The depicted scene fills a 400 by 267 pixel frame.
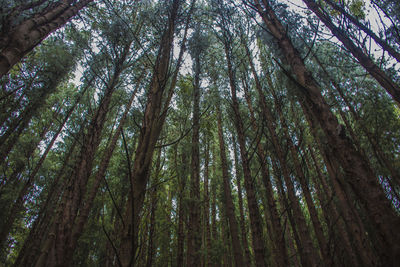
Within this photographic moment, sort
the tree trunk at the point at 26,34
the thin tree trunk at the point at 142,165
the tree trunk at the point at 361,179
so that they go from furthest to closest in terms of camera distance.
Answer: the tree trunk at the point at 26,34 → the tree trunk at the point at 361,179 → the thin tree trunk at the point at 142,165

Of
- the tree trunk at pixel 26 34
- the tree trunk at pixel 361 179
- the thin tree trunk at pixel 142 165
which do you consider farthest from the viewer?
the tree trunk at pixel 26 34

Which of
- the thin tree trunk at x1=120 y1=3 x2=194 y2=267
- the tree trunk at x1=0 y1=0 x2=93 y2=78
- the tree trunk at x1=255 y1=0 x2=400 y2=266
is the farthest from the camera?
the tree trunk at x1=0 y1=0 x2=93 y2=78

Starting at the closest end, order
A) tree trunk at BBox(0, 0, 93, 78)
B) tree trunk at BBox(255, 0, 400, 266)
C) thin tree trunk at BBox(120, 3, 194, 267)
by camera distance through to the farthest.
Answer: thin tree trunk at BBox(120, 3, 194, 267) < tree trunk at BBox(255, 0, 400, 266) < tree trunk at BBox(0, 0, 93, 78)

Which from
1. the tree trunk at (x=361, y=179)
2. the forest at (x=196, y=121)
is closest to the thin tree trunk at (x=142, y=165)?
the forest at (x=196, y=121)

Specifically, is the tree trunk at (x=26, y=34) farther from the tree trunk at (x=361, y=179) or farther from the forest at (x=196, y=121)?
the tree trunk at (x=361, y=179)

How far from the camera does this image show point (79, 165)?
4.55 metres

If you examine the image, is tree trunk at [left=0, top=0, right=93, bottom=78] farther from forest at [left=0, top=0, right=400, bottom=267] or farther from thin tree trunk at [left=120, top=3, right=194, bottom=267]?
thin tree trunk at [left=120, top=3, right=194, bottom=267]

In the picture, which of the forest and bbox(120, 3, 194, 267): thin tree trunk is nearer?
bbox(120, 3, 194, 267): thin tree trunk

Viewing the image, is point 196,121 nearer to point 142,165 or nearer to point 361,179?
point 142,165

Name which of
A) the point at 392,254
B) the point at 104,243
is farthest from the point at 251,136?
the point at 104,243

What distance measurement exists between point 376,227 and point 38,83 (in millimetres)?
10483

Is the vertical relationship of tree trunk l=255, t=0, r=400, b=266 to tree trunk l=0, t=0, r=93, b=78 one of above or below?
below

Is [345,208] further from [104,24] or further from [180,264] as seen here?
[104,24]

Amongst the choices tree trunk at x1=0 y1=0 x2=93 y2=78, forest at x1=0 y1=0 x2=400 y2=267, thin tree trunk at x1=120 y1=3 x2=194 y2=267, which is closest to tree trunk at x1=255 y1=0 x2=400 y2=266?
forest at x1=0 y1=0 x2=400 y2=267
